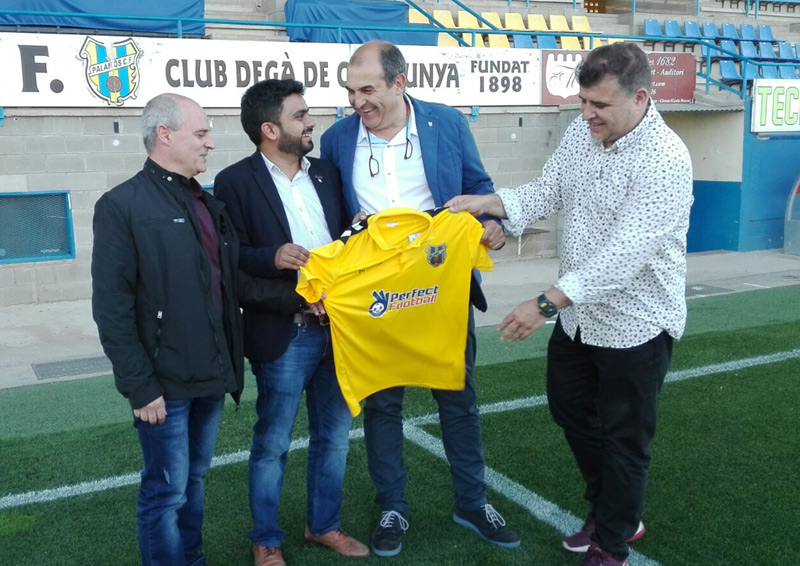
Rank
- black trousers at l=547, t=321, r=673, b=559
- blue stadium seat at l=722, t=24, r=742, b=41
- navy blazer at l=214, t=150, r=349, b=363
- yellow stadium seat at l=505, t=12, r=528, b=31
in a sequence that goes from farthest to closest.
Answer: blue stadium seat at l=722, t=24, r=742, b=41
yellow stadium seat at l=505, t=12, r=528, b=31
navy blazer at l=214, t=150, r=349, b=363
black trousers at l=547, t=321, r=673, b=559

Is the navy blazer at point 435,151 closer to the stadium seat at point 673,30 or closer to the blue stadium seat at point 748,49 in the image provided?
the stadium seat at point 673,30

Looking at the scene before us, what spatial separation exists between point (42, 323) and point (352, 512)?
17.9 feet

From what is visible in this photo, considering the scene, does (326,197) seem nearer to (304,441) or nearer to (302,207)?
(302,207)

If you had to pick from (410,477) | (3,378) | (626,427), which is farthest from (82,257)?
(626,427)

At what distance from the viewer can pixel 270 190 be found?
3.29m

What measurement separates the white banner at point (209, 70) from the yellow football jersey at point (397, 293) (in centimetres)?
668

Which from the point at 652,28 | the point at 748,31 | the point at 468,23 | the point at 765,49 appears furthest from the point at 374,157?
the point at 748,31

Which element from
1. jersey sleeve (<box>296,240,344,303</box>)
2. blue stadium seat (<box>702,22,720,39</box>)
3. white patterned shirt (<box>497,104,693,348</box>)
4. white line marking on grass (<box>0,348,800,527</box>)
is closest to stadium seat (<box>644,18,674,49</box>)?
blue stadium seat (<box>702,22,720,39</box>)

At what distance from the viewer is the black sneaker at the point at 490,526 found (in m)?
3.64

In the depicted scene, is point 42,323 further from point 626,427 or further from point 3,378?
point 626,427

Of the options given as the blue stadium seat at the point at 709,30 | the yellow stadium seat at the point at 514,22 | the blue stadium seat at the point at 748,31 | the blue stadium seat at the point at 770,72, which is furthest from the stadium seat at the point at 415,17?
the blue stadium seat at the point at 748,31

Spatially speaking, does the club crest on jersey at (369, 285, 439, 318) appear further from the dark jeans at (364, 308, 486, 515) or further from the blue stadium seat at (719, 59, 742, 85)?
the blue stadium seat at (719, 59, 742, 85)

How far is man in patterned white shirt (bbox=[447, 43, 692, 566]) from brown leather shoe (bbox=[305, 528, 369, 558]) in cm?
91

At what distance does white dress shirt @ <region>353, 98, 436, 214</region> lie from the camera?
3.55 m
